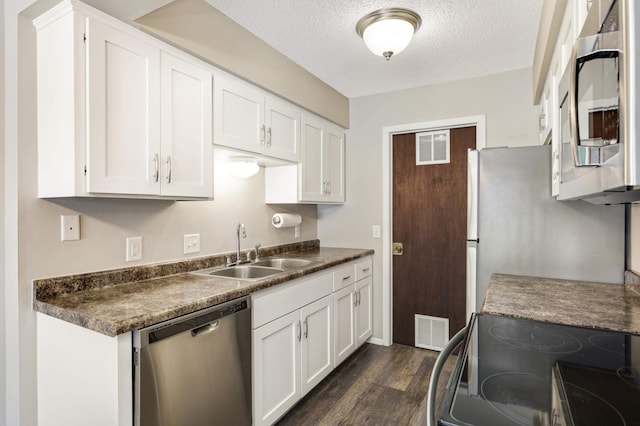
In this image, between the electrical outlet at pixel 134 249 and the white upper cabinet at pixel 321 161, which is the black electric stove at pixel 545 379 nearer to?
the electrical outlet at pixel 134 249

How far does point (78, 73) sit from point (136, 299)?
905mm

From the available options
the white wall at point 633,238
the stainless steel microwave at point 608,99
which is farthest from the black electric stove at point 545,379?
the white wall at point 633,238

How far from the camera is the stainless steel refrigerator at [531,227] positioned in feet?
5.77

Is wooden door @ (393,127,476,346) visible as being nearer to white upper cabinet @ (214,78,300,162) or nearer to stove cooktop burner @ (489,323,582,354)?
white upper cabinet @ (214,78,300,162)

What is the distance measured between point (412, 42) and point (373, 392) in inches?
92.5

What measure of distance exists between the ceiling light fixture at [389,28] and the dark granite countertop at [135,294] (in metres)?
1.38

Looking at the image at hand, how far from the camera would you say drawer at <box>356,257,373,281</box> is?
2936mm

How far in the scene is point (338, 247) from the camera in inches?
133

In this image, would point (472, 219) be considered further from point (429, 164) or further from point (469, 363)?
point (469, 363)

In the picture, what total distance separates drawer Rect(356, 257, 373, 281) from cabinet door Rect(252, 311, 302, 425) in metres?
0.96

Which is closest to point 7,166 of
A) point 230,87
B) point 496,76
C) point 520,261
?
point 230,87

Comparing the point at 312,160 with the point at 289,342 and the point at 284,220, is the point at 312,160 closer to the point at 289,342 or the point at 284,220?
the point at 284,220

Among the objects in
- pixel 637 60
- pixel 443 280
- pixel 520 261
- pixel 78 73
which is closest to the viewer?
pixel 637 60

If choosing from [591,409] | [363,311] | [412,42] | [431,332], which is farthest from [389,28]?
[431,332]
